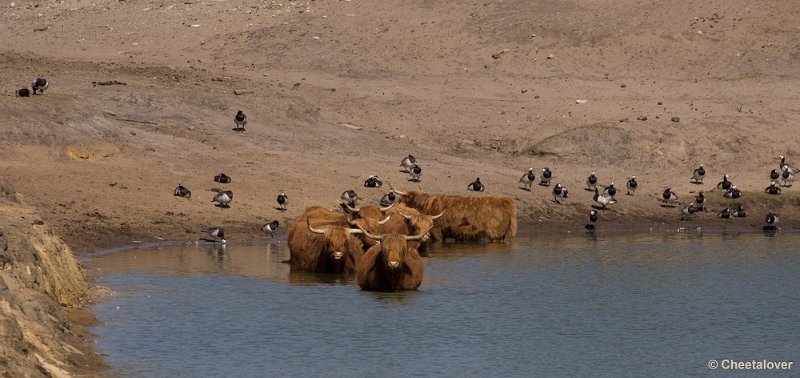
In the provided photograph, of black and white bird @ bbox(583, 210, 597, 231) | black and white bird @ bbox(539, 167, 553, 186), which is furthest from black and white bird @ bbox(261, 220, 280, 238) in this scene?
black and white bird @ bbox(539, 167, 553, 186)

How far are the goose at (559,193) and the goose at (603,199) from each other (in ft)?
2.41

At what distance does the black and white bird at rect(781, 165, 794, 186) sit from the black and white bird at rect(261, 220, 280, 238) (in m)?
13.7

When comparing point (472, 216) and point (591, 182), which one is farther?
point (591, 182)

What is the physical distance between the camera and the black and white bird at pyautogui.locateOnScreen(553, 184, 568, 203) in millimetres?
35469

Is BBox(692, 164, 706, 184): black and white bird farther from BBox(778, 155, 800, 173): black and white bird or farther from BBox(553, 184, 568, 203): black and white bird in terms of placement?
BBox(553, 184, 568, 203): black and white bird

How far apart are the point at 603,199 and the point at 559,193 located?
1034 mm

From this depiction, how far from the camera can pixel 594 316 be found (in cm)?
2209

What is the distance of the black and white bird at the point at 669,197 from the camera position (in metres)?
35.9

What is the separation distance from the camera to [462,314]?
71.8ft

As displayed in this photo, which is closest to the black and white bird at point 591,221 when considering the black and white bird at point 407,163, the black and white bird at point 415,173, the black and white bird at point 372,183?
the black and white bird at point 415,173

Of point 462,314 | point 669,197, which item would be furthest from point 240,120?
point 462,314

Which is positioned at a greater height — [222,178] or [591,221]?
[222,178]

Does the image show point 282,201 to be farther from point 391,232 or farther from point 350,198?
point 391,232

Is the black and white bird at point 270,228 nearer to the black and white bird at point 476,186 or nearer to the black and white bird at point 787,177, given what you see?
the black and white bird at point 476,186
